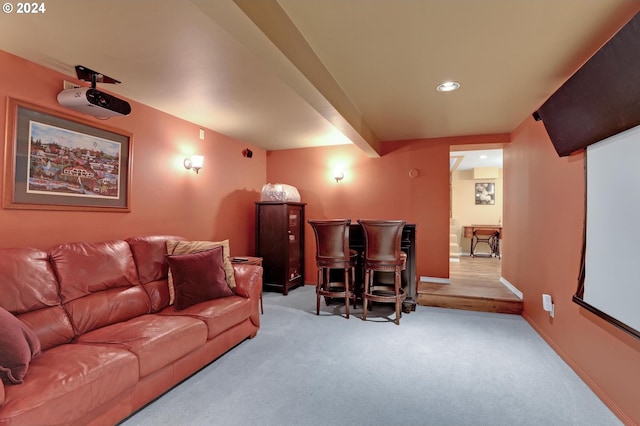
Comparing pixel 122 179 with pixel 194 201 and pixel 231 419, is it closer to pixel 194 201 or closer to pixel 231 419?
pixel 194 201

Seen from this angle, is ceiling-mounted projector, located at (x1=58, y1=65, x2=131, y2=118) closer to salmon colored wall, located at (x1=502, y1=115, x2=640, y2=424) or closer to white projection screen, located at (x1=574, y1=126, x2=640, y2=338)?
white projection screen, located at (x1=574, y1=126, x2=640, y2=338)

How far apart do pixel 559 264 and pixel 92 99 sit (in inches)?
165

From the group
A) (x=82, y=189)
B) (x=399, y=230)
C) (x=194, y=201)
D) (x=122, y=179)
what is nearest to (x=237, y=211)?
(x=194, y=201)

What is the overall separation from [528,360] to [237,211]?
4.05m

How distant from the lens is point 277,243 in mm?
4762

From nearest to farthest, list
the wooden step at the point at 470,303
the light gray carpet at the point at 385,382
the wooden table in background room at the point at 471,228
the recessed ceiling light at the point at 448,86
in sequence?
the light gray carpet at the point at 385,382 < the recessed ceiling light at the point at 448,86 < the wooden step at the point at 470,303 < the wooden table in background room at the point at 471,228

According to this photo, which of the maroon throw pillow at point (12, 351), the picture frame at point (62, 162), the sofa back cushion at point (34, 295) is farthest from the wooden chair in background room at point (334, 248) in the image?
the maroon throw pillow at point (12, 351)

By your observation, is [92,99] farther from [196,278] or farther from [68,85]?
[196,278]

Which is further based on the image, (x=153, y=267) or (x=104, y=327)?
(x=153, y=267)

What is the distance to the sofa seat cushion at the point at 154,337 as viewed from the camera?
184 cm

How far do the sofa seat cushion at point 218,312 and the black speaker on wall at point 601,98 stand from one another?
9.64 ft

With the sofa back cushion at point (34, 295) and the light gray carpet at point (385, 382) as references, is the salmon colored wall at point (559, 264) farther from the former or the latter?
the sofa back cushion at point (34, 295)

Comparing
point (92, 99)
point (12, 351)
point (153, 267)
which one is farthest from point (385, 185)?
point (12, 351)

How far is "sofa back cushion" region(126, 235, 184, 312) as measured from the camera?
263 centimetres
